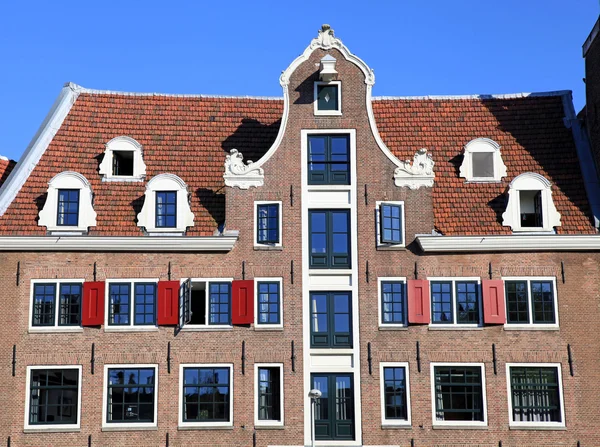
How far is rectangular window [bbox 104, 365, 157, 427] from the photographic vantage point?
35406 mm

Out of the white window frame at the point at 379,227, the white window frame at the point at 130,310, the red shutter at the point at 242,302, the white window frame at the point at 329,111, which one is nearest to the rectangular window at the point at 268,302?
the red shutter at the point at 242,302

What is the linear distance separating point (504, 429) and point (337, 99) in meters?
13.5

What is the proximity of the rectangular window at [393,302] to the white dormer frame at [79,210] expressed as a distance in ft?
35.9

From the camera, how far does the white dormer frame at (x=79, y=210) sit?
A: 36938 mm

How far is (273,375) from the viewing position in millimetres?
35938

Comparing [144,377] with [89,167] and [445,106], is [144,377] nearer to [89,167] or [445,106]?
[89,167]

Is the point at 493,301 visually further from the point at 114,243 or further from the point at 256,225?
the point at 114,243

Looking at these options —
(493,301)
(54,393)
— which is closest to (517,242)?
(493,301)

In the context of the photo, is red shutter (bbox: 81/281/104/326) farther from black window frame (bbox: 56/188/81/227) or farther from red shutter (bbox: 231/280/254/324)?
red shutter (bbox: 231/280/254/324)

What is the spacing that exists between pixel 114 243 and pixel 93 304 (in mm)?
2313

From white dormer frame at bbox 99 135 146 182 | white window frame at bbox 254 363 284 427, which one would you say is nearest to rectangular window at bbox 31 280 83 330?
white dormer frame at bbox 99 135 146 182

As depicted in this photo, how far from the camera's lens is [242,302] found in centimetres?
3609

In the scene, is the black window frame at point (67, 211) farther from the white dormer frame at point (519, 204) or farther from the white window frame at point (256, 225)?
the white dormer frame at point (519, 204)

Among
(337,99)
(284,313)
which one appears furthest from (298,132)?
(284,313)
